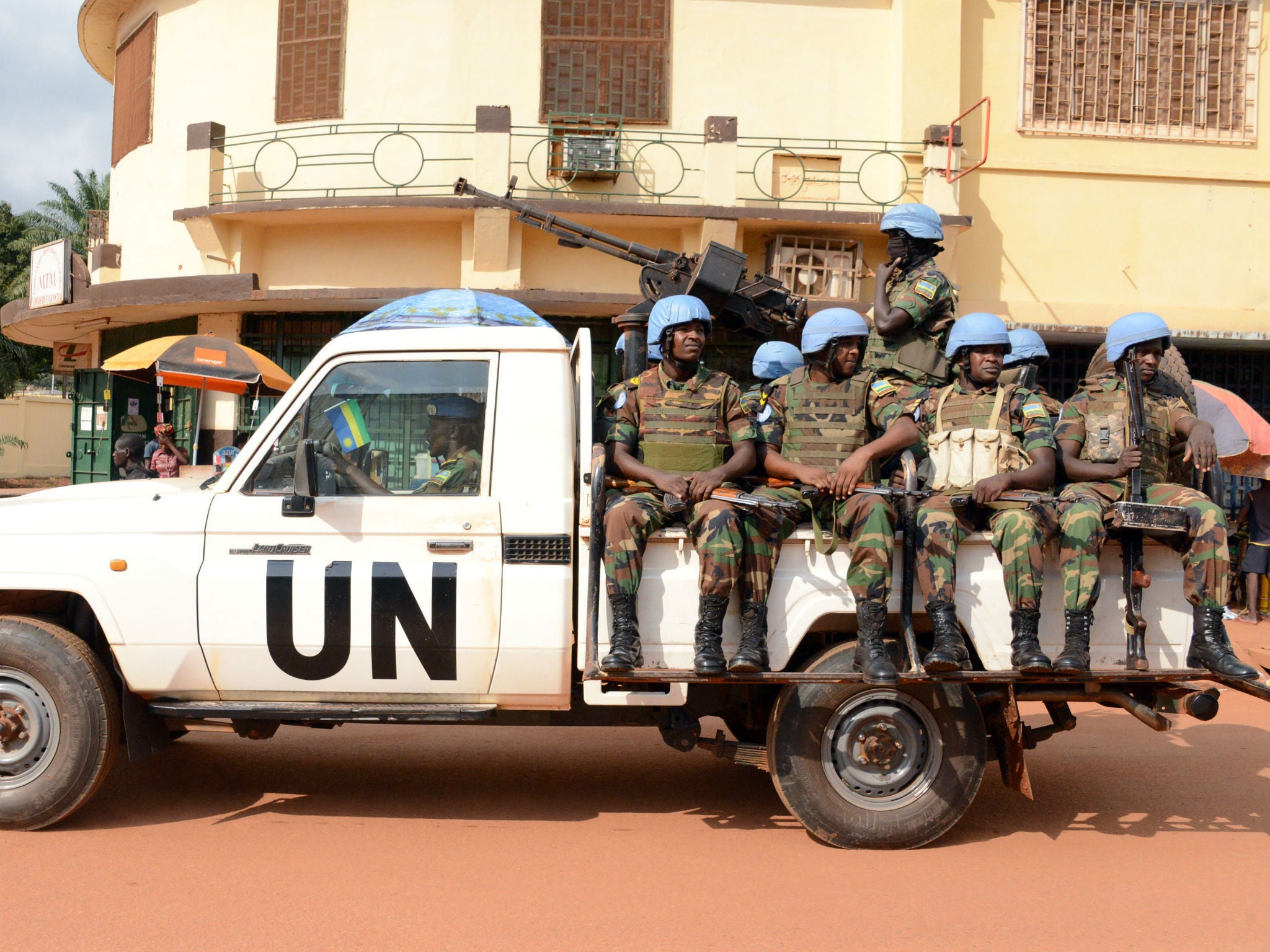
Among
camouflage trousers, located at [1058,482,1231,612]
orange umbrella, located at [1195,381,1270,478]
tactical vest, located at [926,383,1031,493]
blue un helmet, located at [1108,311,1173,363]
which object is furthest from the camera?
orange umbrella, located at [1195,381,1270,478]

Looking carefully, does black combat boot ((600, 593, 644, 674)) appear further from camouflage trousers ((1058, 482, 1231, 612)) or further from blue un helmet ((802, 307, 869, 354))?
camouflage trousers ((1058, 482, 1231, 612))

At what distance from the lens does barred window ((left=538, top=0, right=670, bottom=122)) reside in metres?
12.8

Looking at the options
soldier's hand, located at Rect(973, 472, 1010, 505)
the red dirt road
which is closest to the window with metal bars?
the red dirt road

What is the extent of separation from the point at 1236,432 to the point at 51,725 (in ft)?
31.0

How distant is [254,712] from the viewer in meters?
4.21

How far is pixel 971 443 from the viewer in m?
4.50

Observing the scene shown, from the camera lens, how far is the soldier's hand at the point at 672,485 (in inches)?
167

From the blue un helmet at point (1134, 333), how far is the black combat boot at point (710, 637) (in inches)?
83.3

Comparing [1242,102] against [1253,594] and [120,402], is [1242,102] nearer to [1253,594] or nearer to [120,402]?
[1253,594]

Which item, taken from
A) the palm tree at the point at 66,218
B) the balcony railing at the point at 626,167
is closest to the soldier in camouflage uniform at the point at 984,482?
the balcony railing at the point at 626,167

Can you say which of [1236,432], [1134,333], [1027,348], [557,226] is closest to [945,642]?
[1134,333]

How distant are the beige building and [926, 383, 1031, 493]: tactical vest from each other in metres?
8.08

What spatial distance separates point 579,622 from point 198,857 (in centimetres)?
167

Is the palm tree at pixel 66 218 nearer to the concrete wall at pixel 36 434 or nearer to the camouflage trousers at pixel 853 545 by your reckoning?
the concrete wall at pixel 36 434
